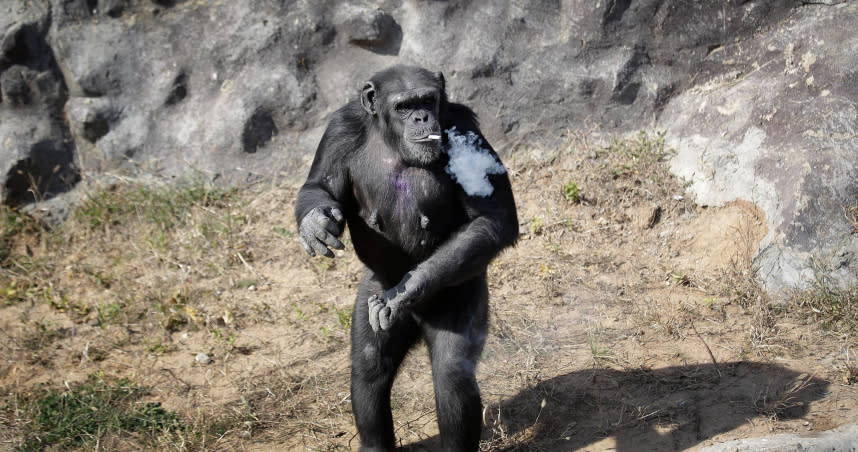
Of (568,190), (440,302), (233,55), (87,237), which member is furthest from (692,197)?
(87,237)

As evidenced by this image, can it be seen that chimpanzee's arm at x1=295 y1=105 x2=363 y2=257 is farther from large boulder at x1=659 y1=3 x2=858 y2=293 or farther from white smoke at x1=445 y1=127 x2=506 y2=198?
large boulder at x1=659 y1=3 x2=858 y2=293

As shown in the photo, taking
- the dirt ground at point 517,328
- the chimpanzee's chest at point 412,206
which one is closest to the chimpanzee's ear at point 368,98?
the chimpanzee's chest at point 412,206

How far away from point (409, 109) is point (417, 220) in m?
0.63

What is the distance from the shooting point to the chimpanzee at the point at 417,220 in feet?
12.9

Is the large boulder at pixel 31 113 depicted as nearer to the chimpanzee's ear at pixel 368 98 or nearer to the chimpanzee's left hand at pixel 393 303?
the chimpanzee's ear at pixel 368 98

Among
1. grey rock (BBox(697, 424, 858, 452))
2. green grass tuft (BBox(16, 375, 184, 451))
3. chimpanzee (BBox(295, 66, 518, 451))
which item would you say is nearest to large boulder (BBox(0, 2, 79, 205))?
green grass tuft (BBox(16, 375, 184, 451))

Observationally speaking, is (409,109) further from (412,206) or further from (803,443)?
(803,443)

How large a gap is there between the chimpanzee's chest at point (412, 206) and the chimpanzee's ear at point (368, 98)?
1.15 feet

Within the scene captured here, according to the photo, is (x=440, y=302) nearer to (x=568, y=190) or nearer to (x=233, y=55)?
(x=568, y=190)

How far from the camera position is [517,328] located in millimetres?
A: 5789

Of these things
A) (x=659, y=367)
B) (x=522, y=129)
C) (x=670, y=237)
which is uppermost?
(x=522, y=129)

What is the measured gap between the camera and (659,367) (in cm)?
514

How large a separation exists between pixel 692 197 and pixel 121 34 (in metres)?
6.50

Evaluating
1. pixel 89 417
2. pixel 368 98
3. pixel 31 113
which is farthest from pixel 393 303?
pixel 31 113
